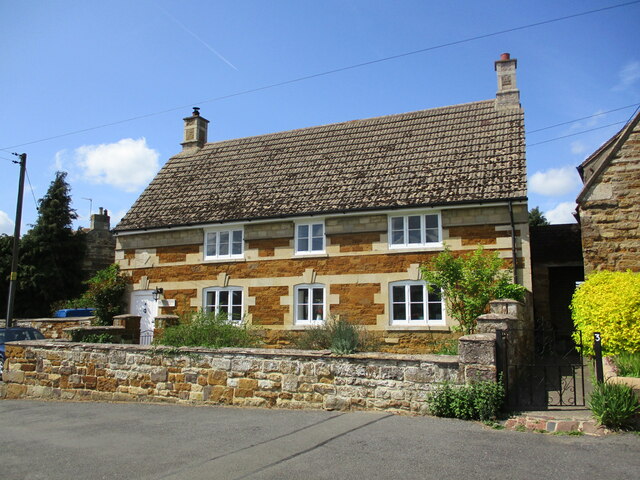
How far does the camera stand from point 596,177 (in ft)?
47.3

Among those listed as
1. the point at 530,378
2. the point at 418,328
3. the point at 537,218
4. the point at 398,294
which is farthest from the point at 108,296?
the point at 537,218

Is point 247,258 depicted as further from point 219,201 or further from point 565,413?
point 565,413

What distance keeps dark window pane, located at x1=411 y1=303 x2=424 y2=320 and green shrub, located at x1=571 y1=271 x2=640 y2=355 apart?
4.83m

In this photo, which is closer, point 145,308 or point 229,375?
point 229,375

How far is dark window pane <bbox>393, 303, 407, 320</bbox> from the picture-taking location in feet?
53.4

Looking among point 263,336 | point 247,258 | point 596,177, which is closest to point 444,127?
point 596,177

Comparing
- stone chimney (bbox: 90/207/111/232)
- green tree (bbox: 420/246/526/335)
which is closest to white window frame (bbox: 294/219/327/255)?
green tree (bbox: 420/246/526/335)

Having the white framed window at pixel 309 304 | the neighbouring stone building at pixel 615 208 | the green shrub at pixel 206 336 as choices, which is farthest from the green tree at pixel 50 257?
the neighbouring stone building at pixel 615 208

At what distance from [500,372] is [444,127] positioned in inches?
494

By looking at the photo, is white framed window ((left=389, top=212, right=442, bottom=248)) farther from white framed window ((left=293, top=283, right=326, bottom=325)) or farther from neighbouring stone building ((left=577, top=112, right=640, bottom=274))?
neighbouring stone building ((left=577, top=112, right=640, bottom=274))

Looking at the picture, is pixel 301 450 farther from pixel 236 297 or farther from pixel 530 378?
pixel 236 297

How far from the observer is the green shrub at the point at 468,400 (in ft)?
27.0

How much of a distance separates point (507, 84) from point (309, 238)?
8.79 m

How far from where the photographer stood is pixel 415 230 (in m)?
16.5
